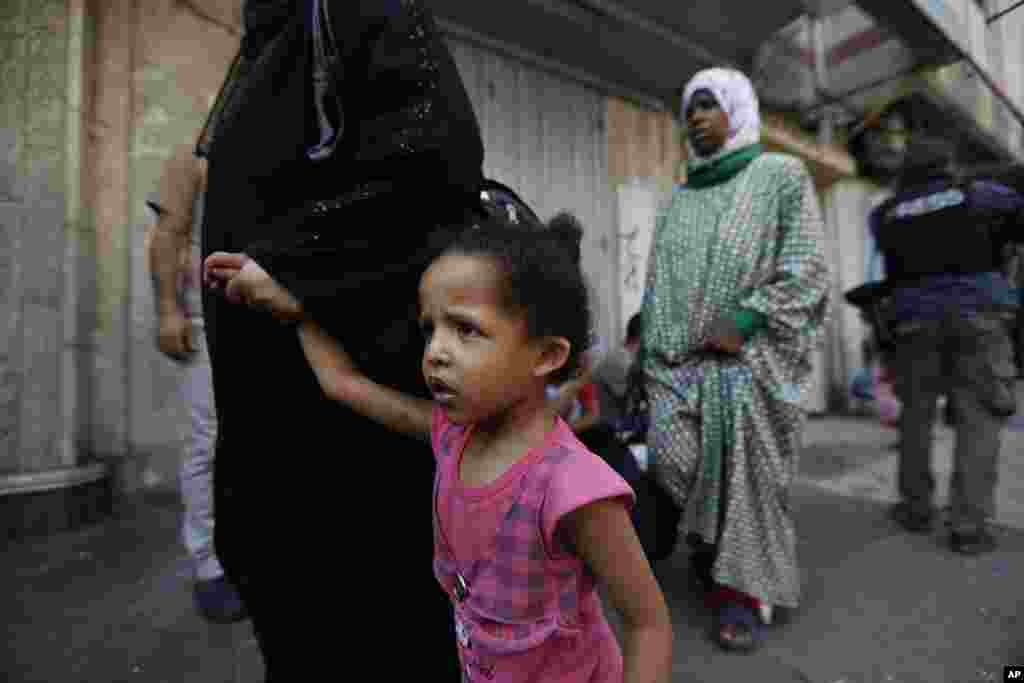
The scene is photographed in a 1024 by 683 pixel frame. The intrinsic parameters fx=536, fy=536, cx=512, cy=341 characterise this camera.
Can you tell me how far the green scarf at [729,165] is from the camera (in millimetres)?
1868

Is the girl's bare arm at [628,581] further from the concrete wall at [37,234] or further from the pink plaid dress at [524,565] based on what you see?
the concrete wall at [37,234]

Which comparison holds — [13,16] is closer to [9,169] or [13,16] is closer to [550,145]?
[9,169]

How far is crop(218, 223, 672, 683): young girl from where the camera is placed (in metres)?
0.73

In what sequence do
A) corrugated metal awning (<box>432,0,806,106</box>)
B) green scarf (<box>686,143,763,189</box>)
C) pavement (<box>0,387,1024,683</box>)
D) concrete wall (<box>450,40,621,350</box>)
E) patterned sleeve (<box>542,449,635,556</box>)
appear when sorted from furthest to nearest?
concrete wall (<box>450,40,621,350</box>) → corrugated metal awning (<box>432,0,806,106</box>) → green scarf (<box>686,143,763,189</box>) → pavement (<box>0,387,1024,683</box>) → patterned sleeve (<box>542,449,635,556</box>)

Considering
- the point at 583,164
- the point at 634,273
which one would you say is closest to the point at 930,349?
the point at 634,273

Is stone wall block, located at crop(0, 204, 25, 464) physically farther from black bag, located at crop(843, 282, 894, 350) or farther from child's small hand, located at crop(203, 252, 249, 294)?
black bag, located at crop(843, 282, 894, 350)

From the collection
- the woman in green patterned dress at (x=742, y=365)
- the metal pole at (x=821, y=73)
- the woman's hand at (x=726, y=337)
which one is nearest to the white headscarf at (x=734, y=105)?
the woman in green patterned dress at (x=742, y=365)

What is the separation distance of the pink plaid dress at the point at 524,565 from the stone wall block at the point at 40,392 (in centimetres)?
252

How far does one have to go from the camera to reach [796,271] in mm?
1716

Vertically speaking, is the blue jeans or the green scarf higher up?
the green scarf

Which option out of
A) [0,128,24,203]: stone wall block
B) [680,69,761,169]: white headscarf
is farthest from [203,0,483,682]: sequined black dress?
[0,128,24,203]: stone wall block

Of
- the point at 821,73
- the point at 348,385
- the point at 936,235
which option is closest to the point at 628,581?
the point at 348,385

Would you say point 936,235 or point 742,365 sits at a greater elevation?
point 936,235

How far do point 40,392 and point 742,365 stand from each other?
2.98 m
